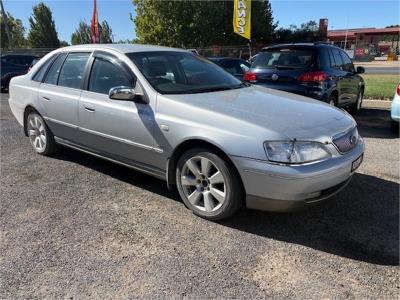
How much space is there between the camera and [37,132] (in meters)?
6.03

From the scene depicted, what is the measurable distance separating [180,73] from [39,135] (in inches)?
99.8

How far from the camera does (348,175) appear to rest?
3.75 m

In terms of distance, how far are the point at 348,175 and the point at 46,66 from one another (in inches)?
168

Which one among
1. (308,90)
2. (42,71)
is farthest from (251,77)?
(42,71)

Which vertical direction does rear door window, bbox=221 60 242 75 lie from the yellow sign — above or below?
below

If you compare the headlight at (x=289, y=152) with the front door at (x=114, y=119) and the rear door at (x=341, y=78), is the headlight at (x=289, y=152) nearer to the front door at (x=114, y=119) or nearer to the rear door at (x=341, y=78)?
the front door at (x=114, y=119)

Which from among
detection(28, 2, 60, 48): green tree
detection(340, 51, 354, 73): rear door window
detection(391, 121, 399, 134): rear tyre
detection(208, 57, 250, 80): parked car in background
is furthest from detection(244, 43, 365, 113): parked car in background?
detection(28, 2, 60, 48): green tree

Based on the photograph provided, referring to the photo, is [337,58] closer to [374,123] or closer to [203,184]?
[374,123]

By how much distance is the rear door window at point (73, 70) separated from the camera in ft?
16.7

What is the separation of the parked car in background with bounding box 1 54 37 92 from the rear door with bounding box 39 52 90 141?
42.1 ft

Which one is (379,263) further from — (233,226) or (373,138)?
(373,138)

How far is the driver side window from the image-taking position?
4.52 m

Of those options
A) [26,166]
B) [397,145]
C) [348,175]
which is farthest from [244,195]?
[397,145]

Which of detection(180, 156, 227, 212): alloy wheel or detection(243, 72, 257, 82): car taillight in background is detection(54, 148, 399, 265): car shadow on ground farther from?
detection(243, 72, 257, 82): car taillight in background
